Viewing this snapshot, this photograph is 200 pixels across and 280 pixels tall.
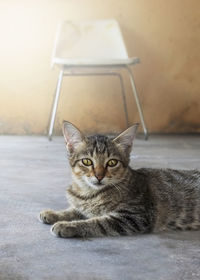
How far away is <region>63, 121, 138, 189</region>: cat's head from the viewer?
1.38 meters

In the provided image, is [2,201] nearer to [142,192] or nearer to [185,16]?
[142,192]

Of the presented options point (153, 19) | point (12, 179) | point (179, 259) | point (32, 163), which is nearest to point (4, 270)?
point (179, 259)

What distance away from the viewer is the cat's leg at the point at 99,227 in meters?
1.32

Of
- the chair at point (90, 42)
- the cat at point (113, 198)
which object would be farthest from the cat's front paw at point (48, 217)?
the chair at point (90, 42)

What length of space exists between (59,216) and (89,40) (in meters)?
2.24

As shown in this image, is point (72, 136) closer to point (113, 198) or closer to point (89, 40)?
point (113, 198)

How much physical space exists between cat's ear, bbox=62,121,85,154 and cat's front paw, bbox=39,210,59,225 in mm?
206

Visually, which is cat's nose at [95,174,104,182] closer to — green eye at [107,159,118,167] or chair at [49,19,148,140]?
green eye at [107,159,118,167]

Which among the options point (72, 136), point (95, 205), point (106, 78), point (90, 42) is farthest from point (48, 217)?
point (106, 78)

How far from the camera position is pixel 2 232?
4.49 ft

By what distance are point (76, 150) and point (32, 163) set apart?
3.59 ft

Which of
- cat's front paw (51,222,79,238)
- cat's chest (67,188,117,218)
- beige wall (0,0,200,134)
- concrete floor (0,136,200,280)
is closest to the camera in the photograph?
concrete floor (0,136,200,280)

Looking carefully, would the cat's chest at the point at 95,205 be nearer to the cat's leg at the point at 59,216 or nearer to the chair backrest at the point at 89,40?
the cat's leg at the point at 59,216

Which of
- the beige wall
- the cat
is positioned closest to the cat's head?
the cat
